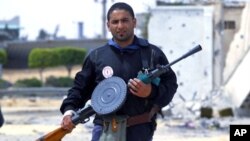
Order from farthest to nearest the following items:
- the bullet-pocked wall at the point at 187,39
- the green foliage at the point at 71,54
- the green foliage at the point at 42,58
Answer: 1. the green foliage at the point at 71,54
2. the green foliage at the point at 42,58
3. the bullet-pocked wall at the point at 187,39

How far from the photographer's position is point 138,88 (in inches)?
173

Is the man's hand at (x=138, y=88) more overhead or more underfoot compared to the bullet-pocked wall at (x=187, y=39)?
more overhead

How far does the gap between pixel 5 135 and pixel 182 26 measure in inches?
336

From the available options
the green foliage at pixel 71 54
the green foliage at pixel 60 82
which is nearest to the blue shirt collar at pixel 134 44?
the green foliage at pixel 60 82

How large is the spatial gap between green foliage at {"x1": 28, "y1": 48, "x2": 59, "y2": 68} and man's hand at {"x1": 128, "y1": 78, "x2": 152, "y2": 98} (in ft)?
158

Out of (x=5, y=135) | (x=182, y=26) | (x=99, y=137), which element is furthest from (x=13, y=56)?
(x=99, y=137)

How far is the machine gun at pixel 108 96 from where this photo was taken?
4461 mm

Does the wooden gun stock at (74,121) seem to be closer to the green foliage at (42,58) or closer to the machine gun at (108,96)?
the machine gun at (108,96)

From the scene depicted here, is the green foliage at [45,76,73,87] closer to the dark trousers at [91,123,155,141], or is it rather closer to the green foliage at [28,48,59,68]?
the green foliage at [28,48,59,68]

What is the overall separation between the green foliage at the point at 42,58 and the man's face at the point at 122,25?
47.9 m

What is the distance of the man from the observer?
15.1 feet

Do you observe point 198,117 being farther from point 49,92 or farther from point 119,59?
point 119,59

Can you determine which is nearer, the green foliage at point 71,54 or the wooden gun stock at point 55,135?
the wooden gun stock at point 55,135

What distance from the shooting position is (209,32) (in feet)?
73.2
